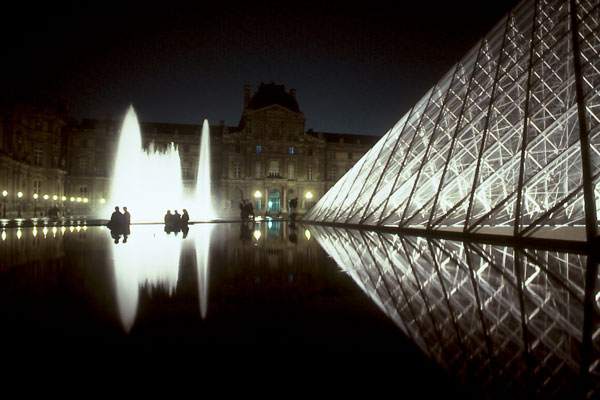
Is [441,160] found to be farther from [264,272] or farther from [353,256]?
[264,272]

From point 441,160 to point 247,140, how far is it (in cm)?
3221

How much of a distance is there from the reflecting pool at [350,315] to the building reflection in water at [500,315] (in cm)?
1

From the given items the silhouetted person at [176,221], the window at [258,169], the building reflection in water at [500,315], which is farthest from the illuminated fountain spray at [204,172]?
the building reflection in water at [500,315]

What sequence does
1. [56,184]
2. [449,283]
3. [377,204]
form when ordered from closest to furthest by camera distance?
[449,283] → [377,204] → [56,184]

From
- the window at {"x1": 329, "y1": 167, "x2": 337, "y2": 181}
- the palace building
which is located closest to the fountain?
the palace building

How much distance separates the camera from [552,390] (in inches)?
75.2

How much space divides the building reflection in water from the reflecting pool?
1 cm

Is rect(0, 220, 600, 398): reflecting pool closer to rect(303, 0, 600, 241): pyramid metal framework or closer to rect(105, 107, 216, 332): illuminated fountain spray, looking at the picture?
rect(105, 107, 216, 332): illuminated fountain spray

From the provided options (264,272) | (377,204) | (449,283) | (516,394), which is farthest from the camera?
(377,204)

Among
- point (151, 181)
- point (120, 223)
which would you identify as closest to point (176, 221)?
point (120, 223)

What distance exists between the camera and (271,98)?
50062 mm

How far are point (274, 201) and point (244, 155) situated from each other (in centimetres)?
628

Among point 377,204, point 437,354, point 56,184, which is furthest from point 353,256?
point 56,184

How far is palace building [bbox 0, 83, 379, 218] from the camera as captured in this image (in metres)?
45.2
